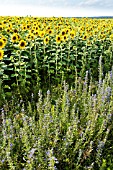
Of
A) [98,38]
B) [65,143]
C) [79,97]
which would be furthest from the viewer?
[98,38]

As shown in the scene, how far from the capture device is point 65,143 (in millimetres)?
2852

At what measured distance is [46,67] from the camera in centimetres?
655

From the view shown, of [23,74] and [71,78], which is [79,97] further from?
Answer: [71,78]

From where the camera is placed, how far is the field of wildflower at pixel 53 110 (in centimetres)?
288

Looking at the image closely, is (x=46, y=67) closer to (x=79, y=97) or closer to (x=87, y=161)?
(x=79, y=97)

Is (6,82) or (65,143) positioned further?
(6,82)

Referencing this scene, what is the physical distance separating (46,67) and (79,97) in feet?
7.58

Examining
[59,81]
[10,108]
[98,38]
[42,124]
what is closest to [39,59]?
[59,81]

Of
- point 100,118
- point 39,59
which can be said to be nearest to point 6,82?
point 39,59

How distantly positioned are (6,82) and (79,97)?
1955 mm

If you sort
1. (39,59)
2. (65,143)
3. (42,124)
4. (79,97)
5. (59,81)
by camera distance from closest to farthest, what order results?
(65,143) < (42,124) < (79,97) < (59,81) < (39,59)

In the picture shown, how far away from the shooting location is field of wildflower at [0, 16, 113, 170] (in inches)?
113

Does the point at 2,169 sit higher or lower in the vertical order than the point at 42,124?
lower

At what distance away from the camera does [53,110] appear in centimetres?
370
